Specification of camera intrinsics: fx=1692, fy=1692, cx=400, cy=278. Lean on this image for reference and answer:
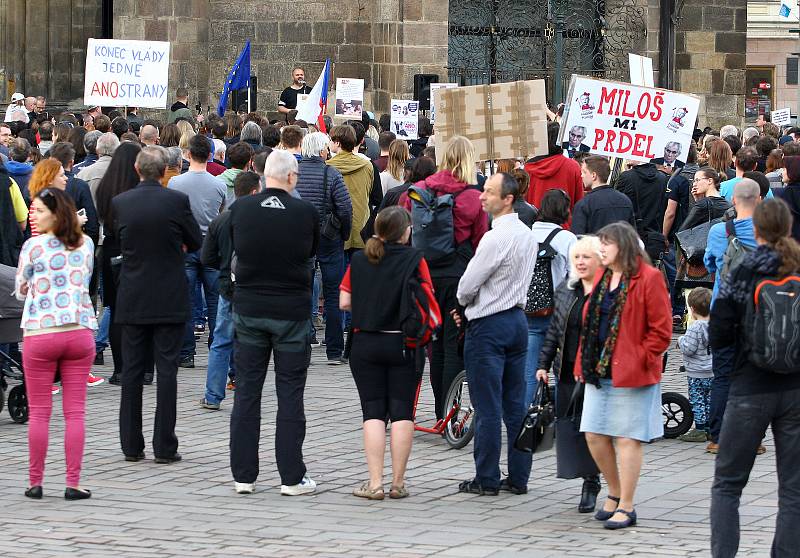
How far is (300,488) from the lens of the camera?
385 inches

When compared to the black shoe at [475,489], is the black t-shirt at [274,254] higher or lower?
higher

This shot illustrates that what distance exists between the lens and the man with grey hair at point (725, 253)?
9831 mm

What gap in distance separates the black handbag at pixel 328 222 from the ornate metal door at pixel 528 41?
1627 cm

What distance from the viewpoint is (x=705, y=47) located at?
31.9m

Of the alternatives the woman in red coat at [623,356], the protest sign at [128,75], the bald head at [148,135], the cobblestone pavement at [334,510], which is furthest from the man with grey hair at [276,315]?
the protest sign at [128,75]

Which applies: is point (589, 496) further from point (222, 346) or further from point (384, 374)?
point (222, 346)

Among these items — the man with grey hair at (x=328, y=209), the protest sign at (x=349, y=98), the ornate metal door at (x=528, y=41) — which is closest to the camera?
the man with grey hair at (x=328, y=209)

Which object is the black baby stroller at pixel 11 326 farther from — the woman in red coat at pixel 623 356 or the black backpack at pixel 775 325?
the black backpack at pixel 775 325

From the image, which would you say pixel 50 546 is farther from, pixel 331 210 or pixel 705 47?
pixel 705 47

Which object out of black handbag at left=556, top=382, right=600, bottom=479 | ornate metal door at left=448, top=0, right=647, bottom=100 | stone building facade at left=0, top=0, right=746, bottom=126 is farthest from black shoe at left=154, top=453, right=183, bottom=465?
ornate metal door at left=448, top=0, right=647, bottom=100

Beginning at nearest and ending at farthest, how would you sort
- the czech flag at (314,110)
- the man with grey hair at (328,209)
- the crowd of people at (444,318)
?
the crowd of people at (444,318) → the man with grey hair at (328,209) → the czech flag at (314,110)

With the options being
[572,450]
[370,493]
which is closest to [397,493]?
[370,493]

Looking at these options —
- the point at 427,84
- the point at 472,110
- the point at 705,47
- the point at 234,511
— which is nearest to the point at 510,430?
the point at 234,511

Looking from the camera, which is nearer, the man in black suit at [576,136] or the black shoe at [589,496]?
the black shoe at [589,496]
